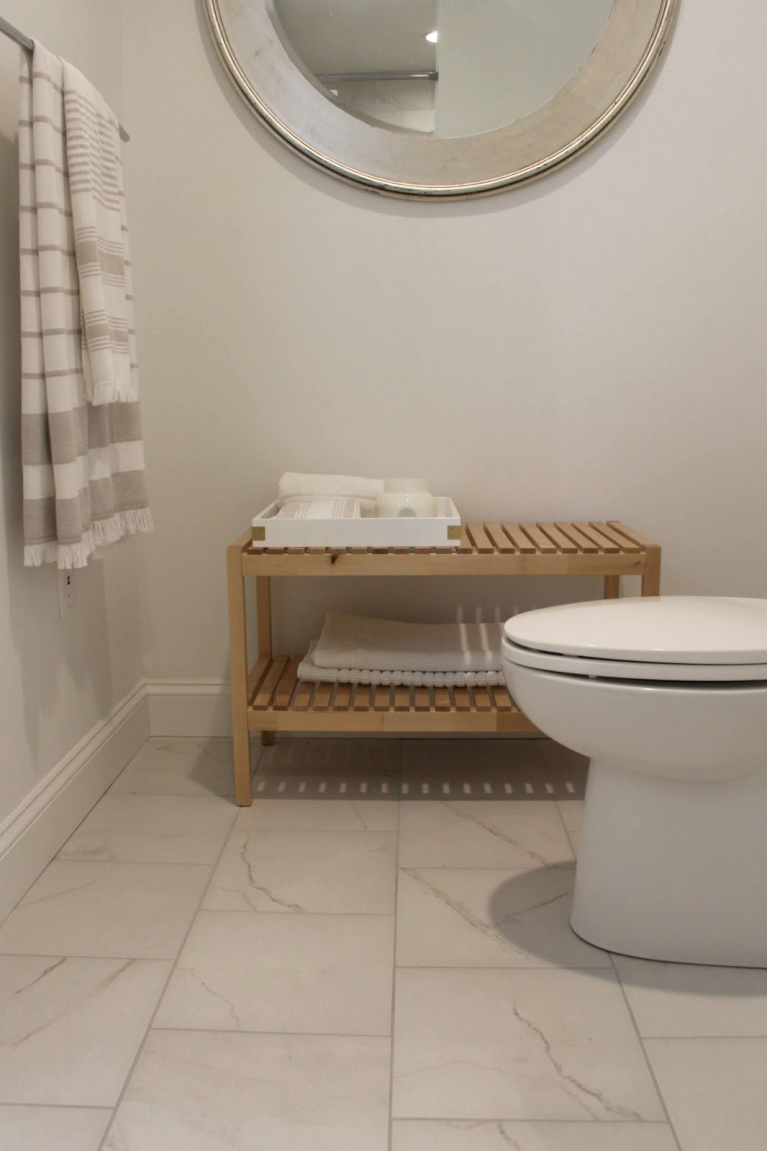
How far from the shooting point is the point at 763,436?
1816 mm

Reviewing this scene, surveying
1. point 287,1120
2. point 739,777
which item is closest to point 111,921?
point 287,1120

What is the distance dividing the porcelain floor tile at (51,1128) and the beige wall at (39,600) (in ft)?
1.49

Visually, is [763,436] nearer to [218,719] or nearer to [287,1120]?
[218,719]

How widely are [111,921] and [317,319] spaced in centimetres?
115

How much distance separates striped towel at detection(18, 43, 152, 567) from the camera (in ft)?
4.12

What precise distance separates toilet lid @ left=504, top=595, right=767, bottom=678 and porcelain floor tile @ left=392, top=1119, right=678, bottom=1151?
0.49 meters

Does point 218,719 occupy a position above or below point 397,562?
below

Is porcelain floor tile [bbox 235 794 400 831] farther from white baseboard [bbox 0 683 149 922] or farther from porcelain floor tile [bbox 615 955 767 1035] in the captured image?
porcelain floor tile [bbox 615 955 767 1035]

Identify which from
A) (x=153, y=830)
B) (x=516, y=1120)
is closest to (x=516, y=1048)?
(x=516, y=1120)

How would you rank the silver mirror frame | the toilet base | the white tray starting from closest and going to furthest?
the toilet base
the white tray
the silver mirror frame

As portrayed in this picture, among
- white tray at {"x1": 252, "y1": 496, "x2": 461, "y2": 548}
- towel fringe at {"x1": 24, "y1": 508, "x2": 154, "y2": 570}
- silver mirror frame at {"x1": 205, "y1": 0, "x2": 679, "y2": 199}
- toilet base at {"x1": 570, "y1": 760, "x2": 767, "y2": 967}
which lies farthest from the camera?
silver mirror frame at {"x1": 205, "y1": 0, "x2": 679, "y2": 199}

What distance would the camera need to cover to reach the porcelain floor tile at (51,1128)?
908 mm

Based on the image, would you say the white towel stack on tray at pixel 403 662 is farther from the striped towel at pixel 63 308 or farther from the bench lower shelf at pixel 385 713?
the striped towel at pixel 63 308

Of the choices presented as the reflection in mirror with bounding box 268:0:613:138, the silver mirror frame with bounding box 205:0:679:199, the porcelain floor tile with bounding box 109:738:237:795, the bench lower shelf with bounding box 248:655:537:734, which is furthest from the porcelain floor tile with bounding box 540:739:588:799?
the reflection in mirror with bounding box 268:0:613:138
